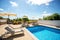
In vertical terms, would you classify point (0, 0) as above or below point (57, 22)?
above

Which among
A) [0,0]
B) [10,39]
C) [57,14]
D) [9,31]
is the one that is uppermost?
[0,0]

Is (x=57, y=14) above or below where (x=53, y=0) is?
below

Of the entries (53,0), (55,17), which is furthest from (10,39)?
(55,17)

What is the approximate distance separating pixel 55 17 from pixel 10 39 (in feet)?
65.2

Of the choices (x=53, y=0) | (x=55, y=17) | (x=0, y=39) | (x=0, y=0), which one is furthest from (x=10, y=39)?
(x=55, y=17)

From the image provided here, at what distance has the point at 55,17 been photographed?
2159 centimetres

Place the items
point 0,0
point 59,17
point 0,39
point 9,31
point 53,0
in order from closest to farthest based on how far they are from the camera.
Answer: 1. point 0,39
2. point 9,31
3. point 0,0
4. point 53,0
5. point 59,17

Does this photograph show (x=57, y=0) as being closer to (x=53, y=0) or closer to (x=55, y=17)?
(x=53, y=0)

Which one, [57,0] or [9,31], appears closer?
[9,31]

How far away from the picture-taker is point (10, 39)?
420 cm

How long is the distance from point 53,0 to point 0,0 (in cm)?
1126

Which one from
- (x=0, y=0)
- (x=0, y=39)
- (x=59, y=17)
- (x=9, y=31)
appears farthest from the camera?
(x=59, y=17)

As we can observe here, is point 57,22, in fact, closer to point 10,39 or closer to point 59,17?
point 10,39

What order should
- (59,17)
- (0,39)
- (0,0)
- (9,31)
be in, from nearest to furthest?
1. (0,39)
2. (9,31)
3. (0,0)
4. (59,17)
